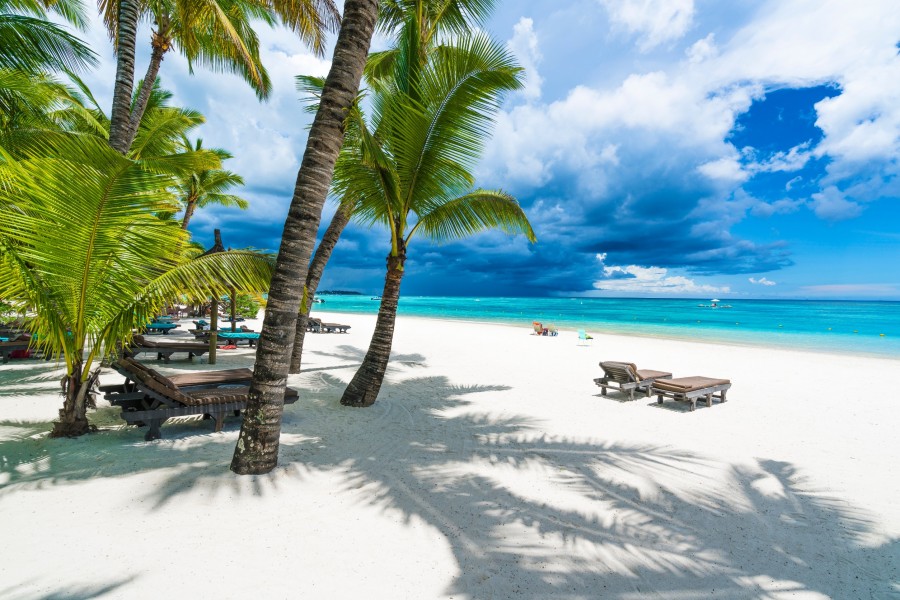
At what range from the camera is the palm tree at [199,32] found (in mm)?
7543

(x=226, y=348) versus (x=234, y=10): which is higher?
(x=234, y=10)

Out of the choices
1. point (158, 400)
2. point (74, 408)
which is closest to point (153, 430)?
point (158, 400)

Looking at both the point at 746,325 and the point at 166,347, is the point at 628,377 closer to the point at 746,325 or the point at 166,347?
the point at 166,347

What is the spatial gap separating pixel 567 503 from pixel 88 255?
5.51 meters

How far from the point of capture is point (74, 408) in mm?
4922

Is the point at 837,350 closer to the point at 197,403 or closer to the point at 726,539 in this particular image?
the point at 726,539

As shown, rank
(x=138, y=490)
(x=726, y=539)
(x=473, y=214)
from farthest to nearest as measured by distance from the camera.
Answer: (x=473, y=214), (x=138, y=490), (x=726, y=539)

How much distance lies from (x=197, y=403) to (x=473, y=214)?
17.5ft

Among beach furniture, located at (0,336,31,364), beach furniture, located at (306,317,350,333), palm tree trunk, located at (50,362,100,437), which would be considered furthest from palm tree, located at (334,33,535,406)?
beach furniture, located at (306,317,350,333)

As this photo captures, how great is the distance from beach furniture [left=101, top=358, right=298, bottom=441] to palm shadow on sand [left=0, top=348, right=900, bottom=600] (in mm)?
293

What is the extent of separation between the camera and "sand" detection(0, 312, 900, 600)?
2697mm

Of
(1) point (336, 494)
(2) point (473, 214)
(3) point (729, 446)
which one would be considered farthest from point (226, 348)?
(3) point (729, 446)

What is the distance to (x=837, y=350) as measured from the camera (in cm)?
2103

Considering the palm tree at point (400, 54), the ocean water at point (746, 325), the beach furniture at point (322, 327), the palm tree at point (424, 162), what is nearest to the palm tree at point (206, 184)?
the beach furniture at point (322, 327)
